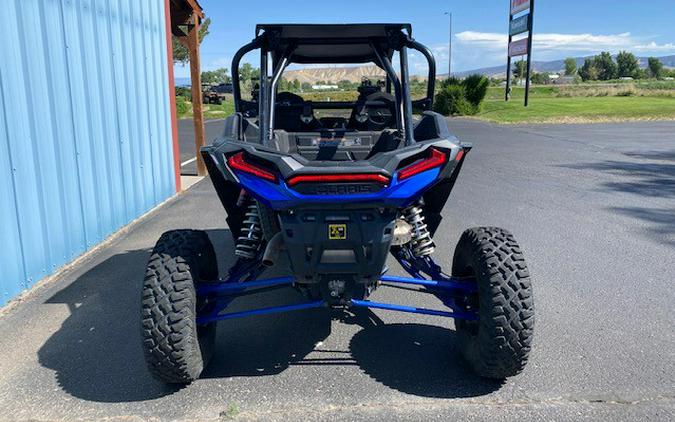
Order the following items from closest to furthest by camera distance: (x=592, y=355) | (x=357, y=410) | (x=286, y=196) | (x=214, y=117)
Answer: (x=286, y=196)
(x=357, y=410)
(x=592, y=355)
(x=214, y=117)

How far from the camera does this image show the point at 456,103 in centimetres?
3241

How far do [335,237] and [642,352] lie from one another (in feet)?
7.52

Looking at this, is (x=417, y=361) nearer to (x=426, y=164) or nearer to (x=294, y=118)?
(x=426, y=164)

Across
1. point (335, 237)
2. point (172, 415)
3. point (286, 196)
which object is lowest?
point (172, 415)

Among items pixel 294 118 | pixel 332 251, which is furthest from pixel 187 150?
pixel 332 251

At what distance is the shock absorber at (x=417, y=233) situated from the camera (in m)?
3.64

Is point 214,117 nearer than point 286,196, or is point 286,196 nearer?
point 286,196

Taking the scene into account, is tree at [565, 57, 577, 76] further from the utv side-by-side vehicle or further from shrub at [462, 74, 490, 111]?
the utv side-by-side vehicle

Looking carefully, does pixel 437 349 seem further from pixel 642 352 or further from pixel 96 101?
pixel 96 101

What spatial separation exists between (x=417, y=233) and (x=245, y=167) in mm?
1280

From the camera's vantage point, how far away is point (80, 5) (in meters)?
6.11

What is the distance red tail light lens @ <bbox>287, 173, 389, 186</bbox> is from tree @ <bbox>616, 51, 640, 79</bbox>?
129 m

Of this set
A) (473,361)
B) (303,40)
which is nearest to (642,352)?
(473,361)

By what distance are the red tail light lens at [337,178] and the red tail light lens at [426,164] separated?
129 mm
